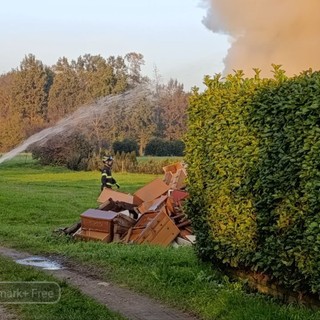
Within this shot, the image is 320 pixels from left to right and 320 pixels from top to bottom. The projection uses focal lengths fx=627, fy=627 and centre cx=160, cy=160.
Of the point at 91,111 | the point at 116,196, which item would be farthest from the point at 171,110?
the point at 116,196

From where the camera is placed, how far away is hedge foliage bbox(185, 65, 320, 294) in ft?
22.7

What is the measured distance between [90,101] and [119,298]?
151 feet

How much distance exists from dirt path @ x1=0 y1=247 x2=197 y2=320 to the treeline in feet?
125

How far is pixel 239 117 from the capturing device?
8.39 metres

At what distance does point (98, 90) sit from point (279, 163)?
163 ft

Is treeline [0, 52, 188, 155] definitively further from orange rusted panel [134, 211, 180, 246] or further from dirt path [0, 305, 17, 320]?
dirt path [0, 305, 17, 320]

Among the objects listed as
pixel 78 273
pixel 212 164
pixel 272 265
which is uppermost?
pixel 212 164

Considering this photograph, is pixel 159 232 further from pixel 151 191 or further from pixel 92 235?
pixel 151 191

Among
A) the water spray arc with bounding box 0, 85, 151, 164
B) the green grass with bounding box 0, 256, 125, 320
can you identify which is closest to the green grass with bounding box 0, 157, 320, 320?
the green grass with bounding box 0, 256, 125, 320

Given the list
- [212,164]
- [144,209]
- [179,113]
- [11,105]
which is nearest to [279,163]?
[212,164]

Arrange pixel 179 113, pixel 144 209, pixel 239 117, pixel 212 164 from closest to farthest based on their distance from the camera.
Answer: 1. pixel 239 117
2. pixel 212 164
3. pixel 144 209
4. pixel 179 113

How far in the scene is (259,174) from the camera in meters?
7.82

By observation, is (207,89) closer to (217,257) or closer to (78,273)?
(217,257)

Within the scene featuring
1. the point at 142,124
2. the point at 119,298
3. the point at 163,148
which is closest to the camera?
the point at 119,298
